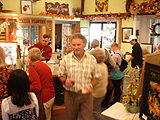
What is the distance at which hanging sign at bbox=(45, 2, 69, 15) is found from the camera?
9578 mm

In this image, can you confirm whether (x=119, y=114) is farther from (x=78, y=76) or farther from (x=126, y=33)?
(x=126, y=33)

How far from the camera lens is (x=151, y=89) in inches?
63.8

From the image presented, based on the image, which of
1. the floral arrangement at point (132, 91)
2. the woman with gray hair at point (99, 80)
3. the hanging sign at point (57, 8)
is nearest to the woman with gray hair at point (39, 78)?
the woman with gray hair at point (99, 80)

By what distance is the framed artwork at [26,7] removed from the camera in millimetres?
8742

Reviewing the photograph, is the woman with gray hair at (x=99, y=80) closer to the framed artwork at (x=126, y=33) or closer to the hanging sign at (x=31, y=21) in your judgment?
the hanging sign at (x=31, y=21)

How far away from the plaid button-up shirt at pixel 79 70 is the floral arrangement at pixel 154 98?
1004mm

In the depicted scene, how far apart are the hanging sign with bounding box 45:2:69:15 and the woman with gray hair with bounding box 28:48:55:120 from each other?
23.0ft

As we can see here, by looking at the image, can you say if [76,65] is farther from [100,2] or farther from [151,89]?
[100,2]

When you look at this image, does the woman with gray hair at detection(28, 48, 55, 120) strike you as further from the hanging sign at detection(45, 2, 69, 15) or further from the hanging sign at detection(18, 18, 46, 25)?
the hanging sign at detection(45, 2, 69, 15)

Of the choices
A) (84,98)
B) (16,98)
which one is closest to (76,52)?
(84,98)

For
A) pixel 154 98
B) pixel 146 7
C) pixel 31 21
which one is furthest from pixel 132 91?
pixel 31 21

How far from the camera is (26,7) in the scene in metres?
8.81

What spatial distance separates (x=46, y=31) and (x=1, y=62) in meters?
6.73

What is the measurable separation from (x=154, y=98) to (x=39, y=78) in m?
1.82
